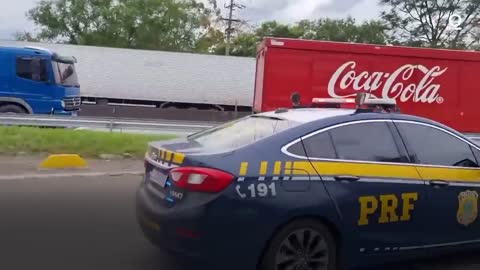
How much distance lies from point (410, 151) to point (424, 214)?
53 centimetres

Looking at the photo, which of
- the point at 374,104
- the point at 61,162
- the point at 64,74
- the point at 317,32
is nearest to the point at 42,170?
the point at 61,162

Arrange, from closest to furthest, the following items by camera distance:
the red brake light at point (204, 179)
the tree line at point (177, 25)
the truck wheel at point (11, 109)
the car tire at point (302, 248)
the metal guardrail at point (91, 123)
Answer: the red brake light at point (204, 179) < the car tire at point (302, 248) < the metal guardrail at point (91, 123) < the truck wheel at point (11, 109) < the tree line at point (177, 25)

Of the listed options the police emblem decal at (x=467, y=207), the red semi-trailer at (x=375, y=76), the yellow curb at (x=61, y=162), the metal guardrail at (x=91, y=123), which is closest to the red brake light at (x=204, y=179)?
the police emblem decal at (x=467, y=207)

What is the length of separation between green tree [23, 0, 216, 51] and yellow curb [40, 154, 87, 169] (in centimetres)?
4178

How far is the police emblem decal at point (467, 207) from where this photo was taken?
5.29 meters

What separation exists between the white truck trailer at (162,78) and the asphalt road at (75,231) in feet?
66.0

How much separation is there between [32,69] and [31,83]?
1.49ft

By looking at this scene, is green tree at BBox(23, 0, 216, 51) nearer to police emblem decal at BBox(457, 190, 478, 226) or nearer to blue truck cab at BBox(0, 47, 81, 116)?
blue truck cab at BBox(0, 47, 81, 116)

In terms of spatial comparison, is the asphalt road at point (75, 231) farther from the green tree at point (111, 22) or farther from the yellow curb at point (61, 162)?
the green tree at point (111, 22)

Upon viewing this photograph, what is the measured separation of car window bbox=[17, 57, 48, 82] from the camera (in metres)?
18.7

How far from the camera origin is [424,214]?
5133 millimetres

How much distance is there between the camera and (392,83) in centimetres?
1748

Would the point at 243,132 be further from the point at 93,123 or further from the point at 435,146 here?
the point at 93,123

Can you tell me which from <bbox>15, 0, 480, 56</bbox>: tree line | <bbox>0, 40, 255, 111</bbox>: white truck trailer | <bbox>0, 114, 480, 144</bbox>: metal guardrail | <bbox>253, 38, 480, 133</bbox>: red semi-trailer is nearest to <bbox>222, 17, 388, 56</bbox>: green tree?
<bbox>15, 0, 480, 56</bbox>: tree line
